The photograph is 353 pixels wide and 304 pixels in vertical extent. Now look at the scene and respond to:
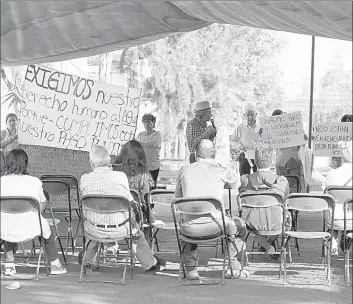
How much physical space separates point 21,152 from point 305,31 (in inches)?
115

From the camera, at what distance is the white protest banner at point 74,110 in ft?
38.4

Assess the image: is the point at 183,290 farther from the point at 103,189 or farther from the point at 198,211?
the point at 103,189

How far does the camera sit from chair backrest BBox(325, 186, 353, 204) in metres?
6.99

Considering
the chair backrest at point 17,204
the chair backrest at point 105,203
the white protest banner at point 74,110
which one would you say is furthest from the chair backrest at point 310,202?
the white protest banner at point 74,110

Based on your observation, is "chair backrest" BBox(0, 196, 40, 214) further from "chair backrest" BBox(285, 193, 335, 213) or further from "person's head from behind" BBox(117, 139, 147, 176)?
"chair backrest" BBox(285, 193, 335, 213)

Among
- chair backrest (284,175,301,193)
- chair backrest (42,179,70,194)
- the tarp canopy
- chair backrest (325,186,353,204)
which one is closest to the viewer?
the tarp canopy

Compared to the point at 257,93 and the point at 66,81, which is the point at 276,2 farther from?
the point at 257,93

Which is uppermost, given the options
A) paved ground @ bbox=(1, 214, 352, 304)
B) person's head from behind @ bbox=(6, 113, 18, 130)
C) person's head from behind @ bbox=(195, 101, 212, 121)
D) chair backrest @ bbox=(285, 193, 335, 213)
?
person's head from behind @ bbox=(195, 101, 212, 121)

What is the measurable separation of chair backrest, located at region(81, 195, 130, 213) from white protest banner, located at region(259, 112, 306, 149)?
3599mm

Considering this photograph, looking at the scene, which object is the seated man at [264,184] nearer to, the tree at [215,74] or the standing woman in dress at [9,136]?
the standing woman in dress at [9,136]

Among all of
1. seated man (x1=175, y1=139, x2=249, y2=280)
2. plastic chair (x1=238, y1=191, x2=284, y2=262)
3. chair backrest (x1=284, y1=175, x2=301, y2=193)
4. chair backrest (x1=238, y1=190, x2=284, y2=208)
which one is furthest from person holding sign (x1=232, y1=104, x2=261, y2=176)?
seated man (x1=175, y1=139, x2=249, y2=280)

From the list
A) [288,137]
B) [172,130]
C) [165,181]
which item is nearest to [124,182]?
[288,137]

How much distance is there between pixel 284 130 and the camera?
1093 cm

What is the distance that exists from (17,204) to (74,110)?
433 centimetres
